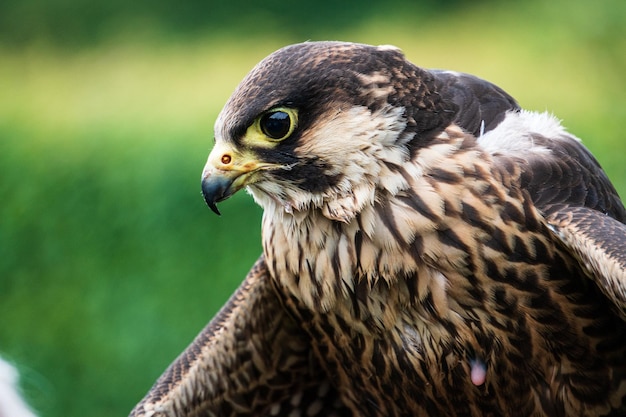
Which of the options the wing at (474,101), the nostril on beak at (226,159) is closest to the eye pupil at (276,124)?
the nostril on beak at (226,159)

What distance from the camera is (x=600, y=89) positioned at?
26.0 ft

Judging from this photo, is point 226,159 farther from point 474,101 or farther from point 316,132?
point 474,101

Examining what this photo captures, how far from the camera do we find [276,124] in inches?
120

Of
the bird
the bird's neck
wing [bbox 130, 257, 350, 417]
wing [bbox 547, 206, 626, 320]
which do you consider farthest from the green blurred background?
wing [bbox 547, 206, 626, 320]

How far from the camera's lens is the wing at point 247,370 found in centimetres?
383

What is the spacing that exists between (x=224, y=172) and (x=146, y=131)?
4582 mm

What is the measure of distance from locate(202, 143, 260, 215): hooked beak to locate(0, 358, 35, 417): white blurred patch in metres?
0.74

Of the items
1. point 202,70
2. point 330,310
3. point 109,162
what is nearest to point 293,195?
point 330,310

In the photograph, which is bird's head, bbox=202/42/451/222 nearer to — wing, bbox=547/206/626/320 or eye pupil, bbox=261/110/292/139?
eye pupil, bbox=261/110/292/139

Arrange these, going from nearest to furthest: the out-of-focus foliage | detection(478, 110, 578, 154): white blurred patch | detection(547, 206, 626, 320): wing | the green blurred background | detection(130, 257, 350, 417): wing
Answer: detection(547, 206, 626, 320): wing
detection(478, 110, 578, 154): white blurred patch
detection(130, 257, 350, 417): wing
the green blurred background
the out-of-focus foliage

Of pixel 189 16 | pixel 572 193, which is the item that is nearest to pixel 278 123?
pixel 572 193

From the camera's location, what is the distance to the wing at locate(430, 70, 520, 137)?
128 inches

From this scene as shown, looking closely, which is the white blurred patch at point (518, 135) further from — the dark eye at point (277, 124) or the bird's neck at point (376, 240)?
the dark eye at point (277, 124)

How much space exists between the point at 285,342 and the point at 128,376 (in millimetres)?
2876
